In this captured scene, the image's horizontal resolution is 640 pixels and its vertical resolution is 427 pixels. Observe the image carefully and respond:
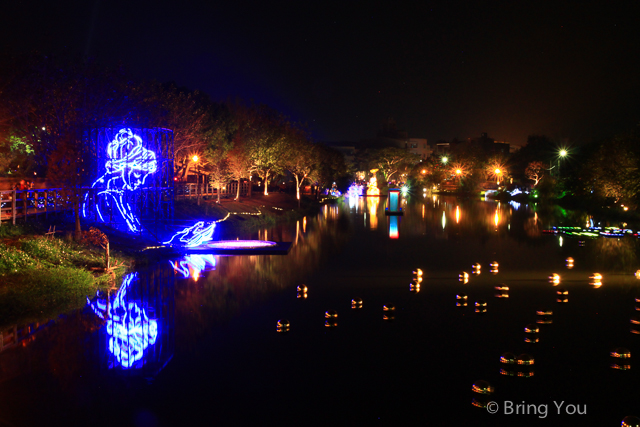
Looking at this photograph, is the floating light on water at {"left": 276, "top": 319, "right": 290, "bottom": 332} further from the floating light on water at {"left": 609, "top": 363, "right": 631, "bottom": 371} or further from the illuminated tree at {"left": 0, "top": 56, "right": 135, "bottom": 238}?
the illuminated tree at {"left": 0, "top": 56, "right": 135, "bottom": 238}

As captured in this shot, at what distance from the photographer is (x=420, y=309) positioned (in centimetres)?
1083

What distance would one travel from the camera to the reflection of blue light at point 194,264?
48.6 feet

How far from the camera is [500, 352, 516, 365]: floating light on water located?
7.58 meters

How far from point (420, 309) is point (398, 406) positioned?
4699 mm

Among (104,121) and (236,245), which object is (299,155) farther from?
(236,245)

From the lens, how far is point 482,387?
6578 millimetres

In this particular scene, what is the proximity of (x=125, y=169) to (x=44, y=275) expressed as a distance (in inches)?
304

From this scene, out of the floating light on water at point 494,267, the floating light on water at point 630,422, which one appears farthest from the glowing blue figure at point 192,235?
the floating light on water at point 630,422

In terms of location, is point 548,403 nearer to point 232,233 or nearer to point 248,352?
point 248,352

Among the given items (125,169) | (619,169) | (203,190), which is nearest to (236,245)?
(125,169)

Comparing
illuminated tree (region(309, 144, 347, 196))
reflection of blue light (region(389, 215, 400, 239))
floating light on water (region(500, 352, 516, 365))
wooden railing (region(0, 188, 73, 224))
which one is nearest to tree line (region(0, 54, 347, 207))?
wooden railing (region(0, 188, 73, 224))

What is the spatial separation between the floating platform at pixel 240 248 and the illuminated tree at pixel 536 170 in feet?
191

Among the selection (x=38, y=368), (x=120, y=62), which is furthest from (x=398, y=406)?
(x=120, y=62)

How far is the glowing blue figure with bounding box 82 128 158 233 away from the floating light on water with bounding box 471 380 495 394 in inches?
568
